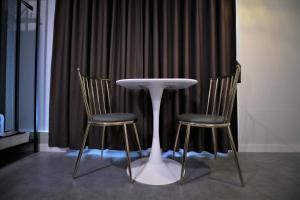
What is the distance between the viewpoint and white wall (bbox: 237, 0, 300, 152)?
1.98 m

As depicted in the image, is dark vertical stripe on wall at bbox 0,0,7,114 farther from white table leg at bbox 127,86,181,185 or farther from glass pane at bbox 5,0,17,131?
white table leg at bbox 127,86,181,185

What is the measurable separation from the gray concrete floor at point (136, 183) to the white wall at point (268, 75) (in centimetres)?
39

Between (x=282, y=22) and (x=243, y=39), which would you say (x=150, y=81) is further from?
(x=282, y=22)

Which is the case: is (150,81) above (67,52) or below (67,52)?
below

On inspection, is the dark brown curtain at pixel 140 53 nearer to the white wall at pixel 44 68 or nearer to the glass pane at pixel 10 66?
the white wall at pixel 44 68

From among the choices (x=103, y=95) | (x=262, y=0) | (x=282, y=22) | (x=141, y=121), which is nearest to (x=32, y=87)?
(x=103, y=95)

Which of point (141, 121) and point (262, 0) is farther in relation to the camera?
point (262, 0)

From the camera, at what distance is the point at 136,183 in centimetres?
121

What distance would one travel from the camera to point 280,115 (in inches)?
78.1

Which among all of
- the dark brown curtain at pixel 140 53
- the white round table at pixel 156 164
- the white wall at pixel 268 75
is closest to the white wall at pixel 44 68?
the dark brown curtain at pixel 140 53

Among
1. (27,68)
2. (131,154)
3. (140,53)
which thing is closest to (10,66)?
(27,68)

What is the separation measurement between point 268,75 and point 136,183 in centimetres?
193

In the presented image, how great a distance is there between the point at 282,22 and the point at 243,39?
0.51m

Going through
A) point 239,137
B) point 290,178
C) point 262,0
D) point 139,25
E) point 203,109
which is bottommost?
point 290,178
